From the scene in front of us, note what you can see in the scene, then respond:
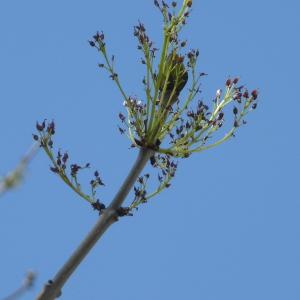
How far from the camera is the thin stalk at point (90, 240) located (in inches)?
265

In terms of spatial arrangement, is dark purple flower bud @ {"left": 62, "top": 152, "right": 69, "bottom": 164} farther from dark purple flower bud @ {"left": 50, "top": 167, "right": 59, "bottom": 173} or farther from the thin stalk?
the thin stalk

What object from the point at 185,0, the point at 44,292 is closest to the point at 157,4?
the point at 185,0

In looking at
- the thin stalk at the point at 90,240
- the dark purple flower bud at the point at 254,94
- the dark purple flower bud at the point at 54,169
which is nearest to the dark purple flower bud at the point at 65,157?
the dark purple flower bud at the point at 54,169

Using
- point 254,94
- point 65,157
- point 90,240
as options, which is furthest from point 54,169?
point 254,94

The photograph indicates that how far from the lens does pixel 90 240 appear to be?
23.0ft

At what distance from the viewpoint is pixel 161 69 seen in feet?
26.7

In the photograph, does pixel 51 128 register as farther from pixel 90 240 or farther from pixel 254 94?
pixel 254 94

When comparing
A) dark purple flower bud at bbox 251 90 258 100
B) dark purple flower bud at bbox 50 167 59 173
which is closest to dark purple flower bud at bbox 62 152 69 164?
dark purple flower bud at bbox 50 167 59 173

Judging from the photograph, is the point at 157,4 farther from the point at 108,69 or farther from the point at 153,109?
the point at 153,109

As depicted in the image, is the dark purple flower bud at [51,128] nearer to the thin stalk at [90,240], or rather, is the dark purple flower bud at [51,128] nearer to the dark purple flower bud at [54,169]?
the dark purple flower bud at [54,169]

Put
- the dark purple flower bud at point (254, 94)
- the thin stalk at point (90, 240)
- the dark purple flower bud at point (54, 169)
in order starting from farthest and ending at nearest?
the dark purple flower bud at point (254, 94), the dark purple flower bud at point (54, 169), the thin stalk at point (90, 240)

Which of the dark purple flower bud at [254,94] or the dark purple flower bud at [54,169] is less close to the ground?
the dark purple flower bud at [254,94]

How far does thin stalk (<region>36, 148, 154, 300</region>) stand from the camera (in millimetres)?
6719

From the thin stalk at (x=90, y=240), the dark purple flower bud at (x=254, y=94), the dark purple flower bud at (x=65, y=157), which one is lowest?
the thin stalk at (x=90, y=240)
